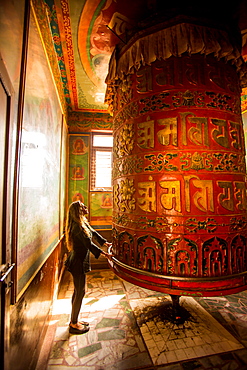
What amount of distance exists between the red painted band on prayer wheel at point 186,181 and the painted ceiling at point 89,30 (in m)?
0.83

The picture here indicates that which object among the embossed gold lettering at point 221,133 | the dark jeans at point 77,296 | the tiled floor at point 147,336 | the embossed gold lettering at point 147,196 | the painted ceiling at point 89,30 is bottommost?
the tiled floor at point 147,336

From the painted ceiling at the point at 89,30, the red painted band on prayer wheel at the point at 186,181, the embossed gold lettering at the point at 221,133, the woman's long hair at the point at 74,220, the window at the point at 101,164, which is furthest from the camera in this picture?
the window at the point at 101,164

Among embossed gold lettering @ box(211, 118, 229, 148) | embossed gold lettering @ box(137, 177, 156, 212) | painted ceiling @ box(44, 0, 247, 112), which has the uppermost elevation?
painted ceiling @ box(44, 0, 247, 112)

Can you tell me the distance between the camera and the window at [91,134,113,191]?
5914 mm

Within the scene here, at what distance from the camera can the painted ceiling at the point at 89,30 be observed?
2488 mm

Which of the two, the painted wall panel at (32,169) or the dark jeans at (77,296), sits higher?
the painted wall panel at (32,169)

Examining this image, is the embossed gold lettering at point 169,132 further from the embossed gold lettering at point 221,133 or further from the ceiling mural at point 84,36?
the ceiling mural at point 84,36

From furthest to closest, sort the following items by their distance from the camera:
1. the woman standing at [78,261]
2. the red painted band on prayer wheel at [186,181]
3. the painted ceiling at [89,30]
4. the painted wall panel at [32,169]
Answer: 1. the woman standing at [78,261]
2. the painted ceiling at [89,30]
3. the red painted band on prayer wheel at [186,181]
4. the painted wall panel at [32,169]

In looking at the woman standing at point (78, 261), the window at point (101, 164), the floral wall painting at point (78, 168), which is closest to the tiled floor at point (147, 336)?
the woman standing at point (78, 261)

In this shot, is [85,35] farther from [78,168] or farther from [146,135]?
[78,168]

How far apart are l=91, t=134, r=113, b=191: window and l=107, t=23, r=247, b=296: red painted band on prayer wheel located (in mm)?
3594

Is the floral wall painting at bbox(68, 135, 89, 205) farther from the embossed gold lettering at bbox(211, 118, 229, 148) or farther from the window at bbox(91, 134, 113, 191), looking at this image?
the embossed gold lettering at bbox(211, 118, 229, 148)

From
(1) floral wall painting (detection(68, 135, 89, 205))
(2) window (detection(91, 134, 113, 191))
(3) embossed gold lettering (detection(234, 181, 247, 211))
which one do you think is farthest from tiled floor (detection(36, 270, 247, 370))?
(2) window (detection(91, 134, 113, 191))

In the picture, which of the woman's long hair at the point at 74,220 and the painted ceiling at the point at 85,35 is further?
the woman's long hair at the point at 74,220
